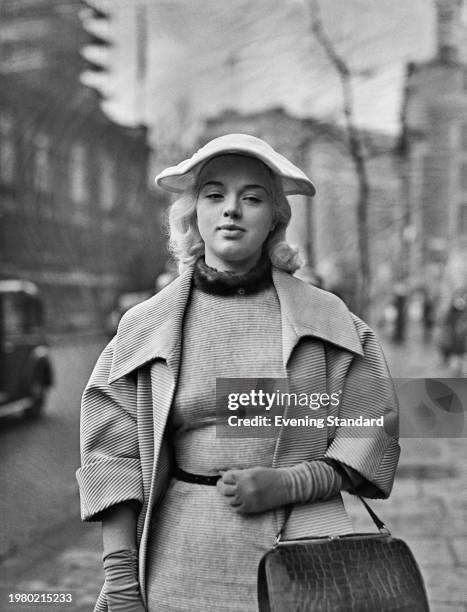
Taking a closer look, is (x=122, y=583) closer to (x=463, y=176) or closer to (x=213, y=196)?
(x=213, y=196)

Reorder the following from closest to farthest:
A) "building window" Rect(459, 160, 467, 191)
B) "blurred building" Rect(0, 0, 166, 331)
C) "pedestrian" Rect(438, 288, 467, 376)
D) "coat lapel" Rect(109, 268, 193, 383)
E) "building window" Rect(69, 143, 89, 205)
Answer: "coat lapel" Rect(109, 268, 193, 383) → "pedestrian" Rect(438, 288, 467, 376) → "building window" Rect(459, 160, 467, 191) → "blurred building" Rect(0, 0, 166, 331) → "building window" Rect(69, 143, 89, 205)

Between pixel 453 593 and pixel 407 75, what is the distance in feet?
6.62

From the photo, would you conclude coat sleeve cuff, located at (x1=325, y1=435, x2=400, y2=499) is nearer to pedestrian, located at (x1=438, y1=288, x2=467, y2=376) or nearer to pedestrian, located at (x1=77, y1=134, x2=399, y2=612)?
pedestrian, located at (x1=77, y1=134, x2=399, y2=612)

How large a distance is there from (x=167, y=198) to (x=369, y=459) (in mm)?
2150

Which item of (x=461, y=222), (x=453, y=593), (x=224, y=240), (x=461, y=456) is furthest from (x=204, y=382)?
(x=461, y=456)

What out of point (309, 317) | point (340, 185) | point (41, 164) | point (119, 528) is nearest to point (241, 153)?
point (309, 317)

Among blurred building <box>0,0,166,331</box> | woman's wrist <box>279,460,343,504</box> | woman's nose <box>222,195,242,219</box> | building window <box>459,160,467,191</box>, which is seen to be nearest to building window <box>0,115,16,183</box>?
blurred building <box>0,0,166,331</box>

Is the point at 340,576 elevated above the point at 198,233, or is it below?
below

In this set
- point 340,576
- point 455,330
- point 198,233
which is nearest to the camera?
point 340,576

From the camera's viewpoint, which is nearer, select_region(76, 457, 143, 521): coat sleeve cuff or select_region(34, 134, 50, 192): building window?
select_region(76, 457, 143, 521): coat sleeve cuff

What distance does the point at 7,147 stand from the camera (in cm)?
404

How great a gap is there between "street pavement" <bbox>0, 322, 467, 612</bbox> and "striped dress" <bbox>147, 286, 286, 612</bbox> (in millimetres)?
1437

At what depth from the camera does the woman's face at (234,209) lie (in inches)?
72.5

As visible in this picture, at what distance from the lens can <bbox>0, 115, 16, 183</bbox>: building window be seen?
159 inches
